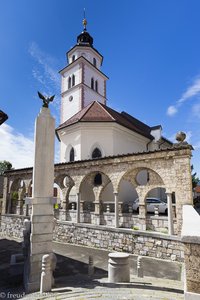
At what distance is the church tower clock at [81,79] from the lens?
2411 cm

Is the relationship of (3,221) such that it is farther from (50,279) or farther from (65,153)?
(50,279)

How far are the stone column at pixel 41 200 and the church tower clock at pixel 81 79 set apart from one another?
17.1 m

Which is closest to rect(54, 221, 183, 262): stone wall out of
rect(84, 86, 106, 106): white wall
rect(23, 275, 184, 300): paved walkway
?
rect(23, 275, 184, 300): paved walkway

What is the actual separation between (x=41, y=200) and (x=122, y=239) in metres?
6.32

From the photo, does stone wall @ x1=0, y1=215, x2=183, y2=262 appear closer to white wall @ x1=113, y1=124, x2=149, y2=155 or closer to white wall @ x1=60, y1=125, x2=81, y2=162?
white wall @ x1=60, y1=125, x2=81, y2=162

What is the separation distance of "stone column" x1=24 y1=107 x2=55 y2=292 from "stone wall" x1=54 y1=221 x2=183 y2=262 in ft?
18.1

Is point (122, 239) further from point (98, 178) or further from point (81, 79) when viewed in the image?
point (81, 79)

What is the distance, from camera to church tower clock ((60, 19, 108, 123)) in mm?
24109

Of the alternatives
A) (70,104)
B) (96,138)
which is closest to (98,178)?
(96,138)

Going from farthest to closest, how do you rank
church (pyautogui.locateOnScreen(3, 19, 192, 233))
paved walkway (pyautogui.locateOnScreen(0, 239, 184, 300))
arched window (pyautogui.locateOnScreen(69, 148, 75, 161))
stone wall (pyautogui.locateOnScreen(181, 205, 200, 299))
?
arched window (pyautogui.locateOnScreen(69, 148, 75, 161)) → church (pyautogui.locateOnScreen(3, 19, 192, 233)) → paved walkway (pyautogui.locateOnScreen(0, 239, 184, 300)) → stone wall (pyautogui.locateOnScreen(181, 205, 200, 299))

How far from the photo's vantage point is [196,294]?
315 cm

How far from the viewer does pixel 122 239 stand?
1048 cm

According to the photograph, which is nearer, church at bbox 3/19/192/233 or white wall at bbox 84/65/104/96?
church at bbox 3/19/192/233

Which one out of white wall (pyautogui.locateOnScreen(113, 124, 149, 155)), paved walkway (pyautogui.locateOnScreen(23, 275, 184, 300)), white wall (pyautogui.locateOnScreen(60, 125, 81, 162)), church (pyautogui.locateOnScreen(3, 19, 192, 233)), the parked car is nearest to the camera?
paved walkway (pyautogui.locateOnScreen(23, 275, 184, 300))
